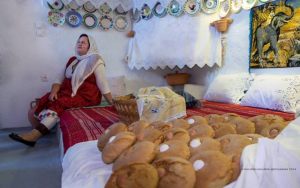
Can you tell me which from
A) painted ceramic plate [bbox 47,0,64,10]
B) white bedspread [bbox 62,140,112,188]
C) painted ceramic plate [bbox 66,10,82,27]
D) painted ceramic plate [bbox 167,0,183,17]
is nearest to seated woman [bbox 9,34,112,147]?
painted ceramic plate [bbox 66,10,82,27]

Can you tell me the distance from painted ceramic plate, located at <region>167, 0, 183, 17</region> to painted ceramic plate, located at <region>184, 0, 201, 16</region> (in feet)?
0.22

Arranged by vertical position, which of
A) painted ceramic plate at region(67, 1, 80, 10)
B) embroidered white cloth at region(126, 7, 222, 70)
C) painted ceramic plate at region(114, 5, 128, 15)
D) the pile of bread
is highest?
painted ceramic plate at region(67, 1, 80, 10)

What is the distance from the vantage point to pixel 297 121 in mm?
702

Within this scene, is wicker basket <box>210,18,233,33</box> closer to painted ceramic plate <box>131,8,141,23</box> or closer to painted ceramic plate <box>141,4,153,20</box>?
painted ceramic plate <box>141,4,153,20</box>

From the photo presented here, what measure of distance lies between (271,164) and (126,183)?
0.31 m

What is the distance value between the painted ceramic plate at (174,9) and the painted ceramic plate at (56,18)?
1.31 metres

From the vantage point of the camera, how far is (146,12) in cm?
330

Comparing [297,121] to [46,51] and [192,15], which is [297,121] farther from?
[46,51]

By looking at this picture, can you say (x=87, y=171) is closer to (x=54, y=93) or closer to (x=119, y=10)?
(x=54, y=93)

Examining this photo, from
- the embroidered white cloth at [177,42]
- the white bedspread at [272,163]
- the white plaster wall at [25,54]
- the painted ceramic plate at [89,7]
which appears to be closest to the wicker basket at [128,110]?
the white bedspread at [272,163]

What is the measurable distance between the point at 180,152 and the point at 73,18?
120 inches

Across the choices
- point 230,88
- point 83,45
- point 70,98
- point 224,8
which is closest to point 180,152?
point 230,88

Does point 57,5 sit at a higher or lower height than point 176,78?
higher

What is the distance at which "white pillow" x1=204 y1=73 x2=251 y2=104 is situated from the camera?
2477 millimetres
